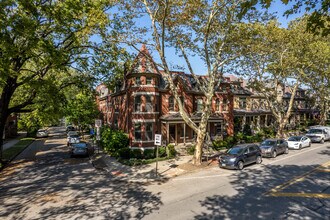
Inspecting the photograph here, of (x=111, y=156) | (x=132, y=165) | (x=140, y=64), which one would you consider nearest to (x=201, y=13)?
(x=140, y=64)

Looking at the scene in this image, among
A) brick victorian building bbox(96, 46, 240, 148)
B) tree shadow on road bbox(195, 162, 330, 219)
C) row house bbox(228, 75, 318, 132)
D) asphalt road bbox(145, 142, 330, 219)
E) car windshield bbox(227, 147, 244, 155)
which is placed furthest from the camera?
row house bbox(228, 75, 318, 132)

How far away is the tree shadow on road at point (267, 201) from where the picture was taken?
31.4 ft

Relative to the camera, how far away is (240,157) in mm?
17766

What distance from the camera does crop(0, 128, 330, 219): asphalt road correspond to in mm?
9961

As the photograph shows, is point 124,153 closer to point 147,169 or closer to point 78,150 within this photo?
point 147,169

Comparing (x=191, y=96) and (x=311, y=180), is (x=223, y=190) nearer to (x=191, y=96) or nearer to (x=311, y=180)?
(x=311, y=180)

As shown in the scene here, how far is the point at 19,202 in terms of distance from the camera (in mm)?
11633

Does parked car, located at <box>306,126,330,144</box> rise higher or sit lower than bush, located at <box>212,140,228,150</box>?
higher

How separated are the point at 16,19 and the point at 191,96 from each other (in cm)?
2160

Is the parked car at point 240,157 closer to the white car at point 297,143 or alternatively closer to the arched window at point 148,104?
the white car at point 297,143

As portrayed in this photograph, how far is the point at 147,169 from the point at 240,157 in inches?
292

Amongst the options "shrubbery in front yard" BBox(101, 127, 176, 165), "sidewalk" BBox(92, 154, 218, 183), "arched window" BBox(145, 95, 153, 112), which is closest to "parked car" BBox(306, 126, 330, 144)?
"sidewalk" BBox(92, 154, 218, 183)

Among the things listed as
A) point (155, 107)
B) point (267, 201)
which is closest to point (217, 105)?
point (155, 107)

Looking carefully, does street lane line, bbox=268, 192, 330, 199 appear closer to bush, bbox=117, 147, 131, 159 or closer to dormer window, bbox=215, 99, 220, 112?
bush, bbox=117, 147, 131, 159
